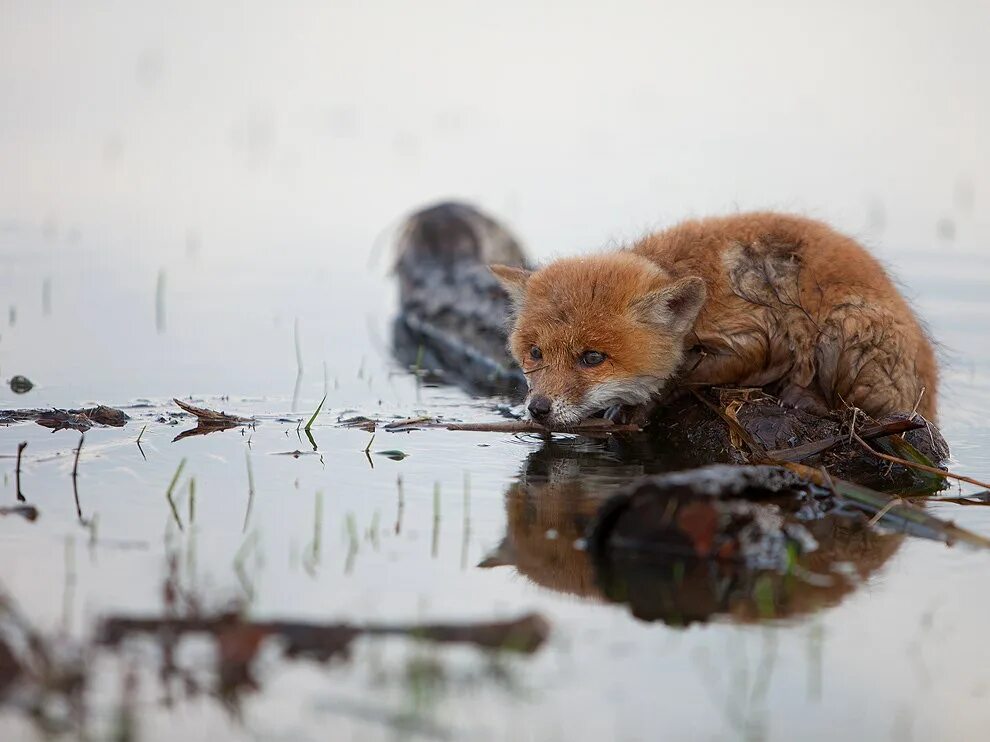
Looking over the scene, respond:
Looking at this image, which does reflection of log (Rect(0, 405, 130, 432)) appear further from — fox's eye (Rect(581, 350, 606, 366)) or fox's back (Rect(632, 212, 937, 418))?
fox's back (Rect(632, 212, 937, 418))

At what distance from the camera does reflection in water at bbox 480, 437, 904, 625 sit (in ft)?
16.8

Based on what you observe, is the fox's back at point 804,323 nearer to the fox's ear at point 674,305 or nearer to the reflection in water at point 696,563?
the fox's ear at point 674,305

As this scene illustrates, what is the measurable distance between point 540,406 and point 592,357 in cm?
52

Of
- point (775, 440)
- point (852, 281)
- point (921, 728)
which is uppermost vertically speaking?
point (852, 281)

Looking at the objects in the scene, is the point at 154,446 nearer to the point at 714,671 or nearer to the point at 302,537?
the point at 302,537

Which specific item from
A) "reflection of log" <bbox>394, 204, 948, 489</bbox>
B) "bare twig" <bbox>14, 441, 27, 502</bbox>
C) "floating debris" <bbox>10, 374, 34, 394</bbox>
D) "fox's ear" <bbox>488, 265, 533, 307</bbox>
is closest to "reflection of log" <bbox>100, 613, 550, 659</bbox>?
"bare twig" <bbox>14, 441, 27, 502</bbox>

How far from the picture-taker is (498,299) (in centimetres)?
1194

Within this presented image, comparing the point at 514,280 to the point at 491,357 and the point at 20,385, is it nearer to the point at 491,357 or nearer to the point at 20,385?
the point at 491,357

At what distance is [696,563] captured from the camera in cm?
548

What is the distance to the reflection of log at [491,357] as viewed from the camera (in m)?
7.45

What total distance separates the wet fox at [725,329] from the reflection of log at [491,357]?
0.86 feet

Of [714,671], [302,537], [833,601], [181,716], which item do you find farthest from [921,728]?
[302,537]

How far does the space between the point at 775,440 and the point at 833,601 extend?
7.54 feet

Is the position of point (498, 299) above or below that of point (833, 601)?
above
